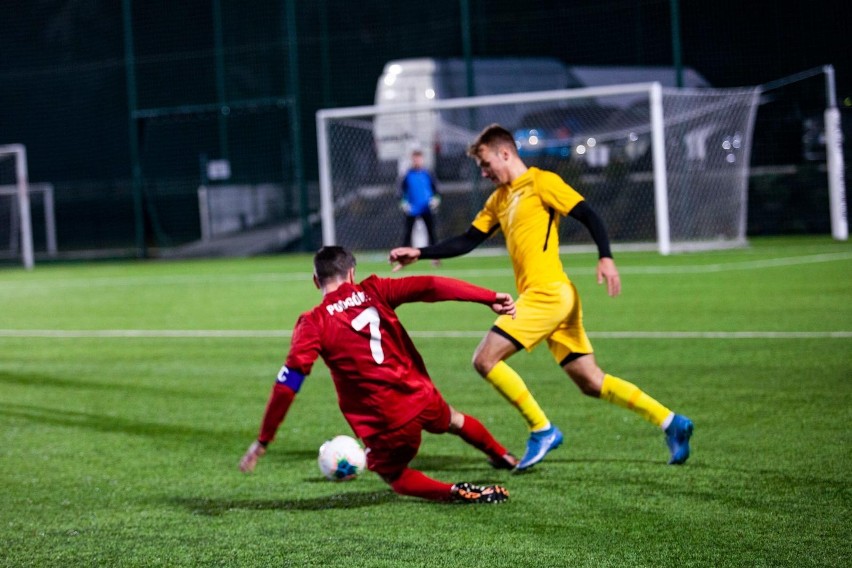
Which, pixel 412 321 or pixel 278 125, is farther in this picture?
pixel 278 125

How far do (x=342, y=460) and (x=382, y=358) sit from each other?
49 cm

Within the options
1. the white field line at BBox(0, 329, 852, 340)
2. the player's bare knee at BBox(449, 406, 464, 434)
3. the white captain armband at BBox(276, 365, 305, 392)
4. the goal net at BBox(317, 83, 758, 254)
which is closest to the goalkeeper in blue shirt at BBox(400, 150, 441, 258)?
the goal net at BBox(317, 83, 758, 254)

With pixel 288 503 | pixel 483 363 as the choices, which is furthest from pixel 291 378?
pixel 483 363

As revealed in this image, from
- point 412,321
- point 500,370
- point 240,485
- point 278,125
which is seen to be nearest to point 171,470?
point 240,485

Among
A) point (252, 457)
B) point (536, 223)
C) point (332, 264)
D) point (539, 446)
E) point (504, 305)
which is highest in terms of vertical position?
point (536, 223)

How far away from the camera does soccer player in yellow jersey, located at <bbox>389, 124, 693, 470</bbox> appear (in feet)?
19.5

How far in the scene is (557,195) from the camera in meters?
6.07

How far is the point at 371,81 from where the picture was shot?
1171 inches

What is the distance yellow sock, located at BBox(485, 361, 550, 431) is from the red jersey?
0.84 metres

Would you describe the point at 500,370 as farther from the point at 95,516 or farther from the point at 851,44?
the point at 851,44

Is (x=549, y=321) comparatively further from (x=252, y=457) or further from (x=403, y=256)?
(x=252, y=457)

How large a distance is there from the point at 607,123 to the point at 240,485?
18246mm

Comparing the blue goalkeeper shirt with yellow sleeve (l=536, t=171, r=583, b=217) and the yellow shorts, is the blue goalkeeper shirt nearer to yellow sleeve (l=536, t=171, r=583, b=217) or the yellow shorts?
yellow sleeve (l=536, t=171, r=583, b=217)

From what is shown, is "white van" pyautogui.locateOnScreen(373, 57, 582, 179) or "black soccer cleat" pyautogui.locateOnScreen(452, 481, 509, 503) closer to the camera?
"black soccer cleat" pyautogui.locateOnScreen(452, 481, 509, 503)
